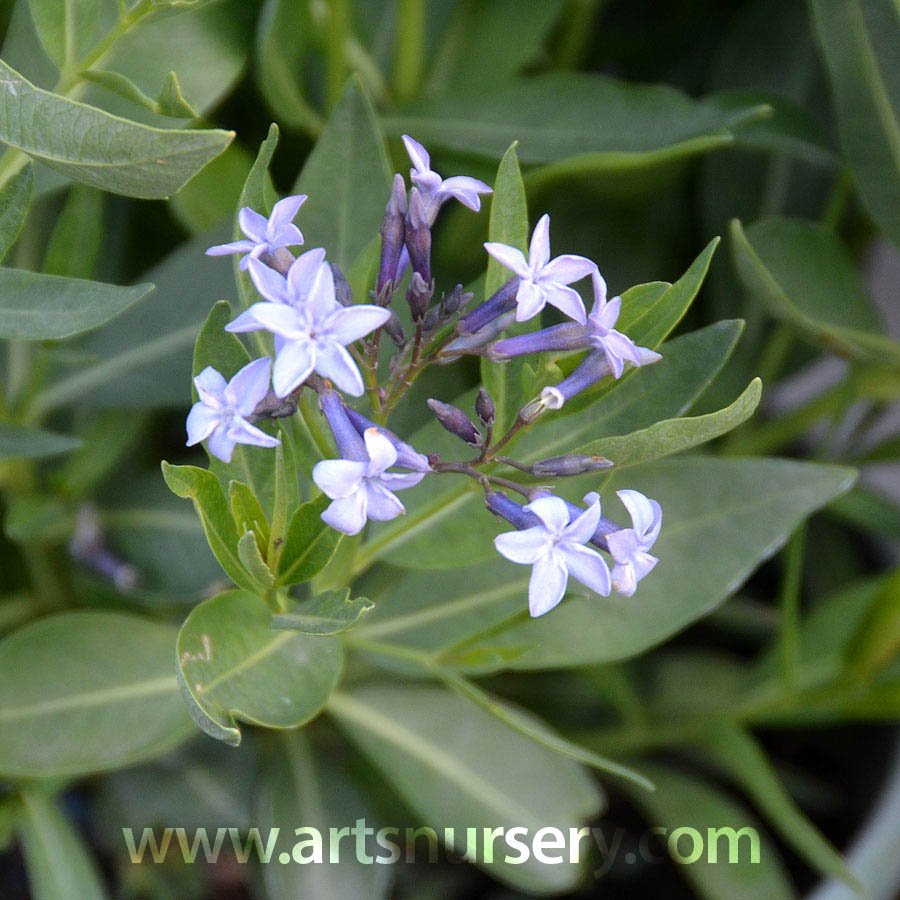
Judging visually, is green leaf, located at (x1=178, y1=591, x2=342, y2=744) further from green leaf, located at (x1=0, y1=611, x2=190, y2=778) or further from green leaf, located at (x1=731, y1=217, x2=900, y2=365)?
green leaf, located at (x1=731, y1=217, x2=900, y2=365)

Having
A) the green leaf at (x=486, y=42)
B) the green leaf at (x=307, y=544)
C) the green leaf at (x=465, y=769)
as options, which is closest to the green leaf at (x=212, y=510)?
the green leaf at (x=307, y=544)

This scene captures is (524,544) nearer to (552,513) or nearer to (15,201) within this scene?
(552,513)

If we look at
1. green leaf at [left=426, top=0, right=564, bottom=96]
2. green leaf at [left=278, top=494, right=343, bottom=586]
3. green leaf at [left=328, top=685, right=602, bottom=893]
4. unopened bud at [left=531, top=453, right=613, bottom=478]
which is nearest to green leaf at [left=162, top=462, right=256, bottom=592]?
green leaf at [left=278, top=494, right=343, bottom=586]

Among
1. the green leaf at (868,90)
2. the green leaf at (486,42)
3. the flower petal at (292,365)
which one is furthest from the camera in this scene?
the green leaf at (486,42)

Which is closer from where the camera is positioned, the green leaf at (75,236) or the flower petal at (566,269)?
the flower petal at (566,269)

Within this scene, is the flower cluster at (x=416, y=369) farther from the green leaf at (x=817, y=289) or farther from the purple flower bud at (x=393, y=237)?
the green leaf at (x=817, y=289)

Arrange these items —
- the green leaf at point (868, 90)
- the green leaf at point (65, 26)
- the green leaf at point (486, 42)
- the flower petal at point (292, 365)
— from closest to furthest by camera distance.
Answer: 1. the flower petal at point (292, 365)
2. the green leaf at point (65, 26)
3. the green leaf at point (868, 90)
4. the green leaf at point (486, 42)
